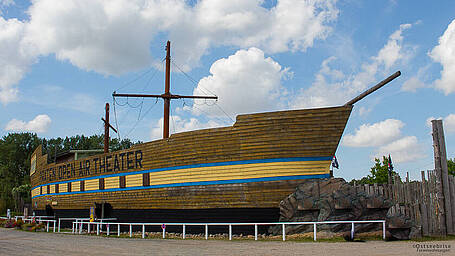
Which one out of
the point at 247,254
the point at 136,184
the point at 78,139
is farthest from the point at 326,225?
the point at 78,139

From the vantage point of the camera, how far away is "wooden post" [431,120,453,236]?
480 inches

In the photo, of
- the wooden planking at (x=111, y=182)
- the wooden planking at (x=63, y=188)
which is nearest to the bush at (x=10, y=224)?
the wooden planking at (x=63, y=188)

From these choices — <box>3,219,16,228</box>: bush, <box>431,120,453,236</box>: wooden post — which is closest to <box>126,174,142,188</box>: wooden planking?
<box>3,219,16,228</box>: bush

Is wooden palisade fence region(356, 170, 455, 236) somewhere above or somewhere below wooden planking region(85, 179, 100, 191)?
below

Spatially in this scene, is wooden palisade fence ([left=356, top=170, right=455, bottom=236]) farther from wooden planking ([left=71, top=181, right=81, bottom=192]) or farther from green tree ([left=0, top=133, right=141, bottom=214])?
green tree ([left=0, top=133, right=141, bottom=214])

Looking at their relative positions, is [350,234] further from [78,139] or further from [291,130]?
[78,139]

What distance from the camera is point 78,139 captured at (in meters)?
66.3

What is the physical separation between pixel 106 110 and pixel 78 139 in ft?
132

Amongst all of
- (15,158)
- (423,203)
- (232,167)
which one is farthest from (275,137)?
(15,158)

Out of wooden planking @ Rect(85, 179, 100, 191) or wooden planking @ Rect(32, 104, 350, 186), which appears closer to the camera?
wooden planking @ Rect(32, 104, 350, 186)

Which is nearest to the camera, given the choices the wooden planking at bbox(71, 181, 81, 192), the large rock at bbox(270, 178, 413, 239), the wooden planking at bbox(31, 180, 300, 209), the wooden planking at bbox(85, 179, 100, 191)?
the large rock at bbox(270, 178, 413, 239)

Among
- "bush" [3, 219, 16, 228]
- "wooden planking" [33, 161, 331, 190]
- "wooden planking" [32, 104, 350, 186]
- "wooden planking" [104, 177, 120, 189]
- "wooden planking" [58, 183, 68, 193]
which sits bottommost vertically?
"bush" [3, 219, 16, 228]

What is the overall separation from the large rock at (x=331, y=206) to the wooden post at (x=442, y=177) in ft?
6.38

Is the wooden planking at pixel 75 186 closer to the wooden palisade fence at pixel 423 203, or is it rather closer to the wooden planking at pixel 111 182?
the wooden planking at pixel 111 182
